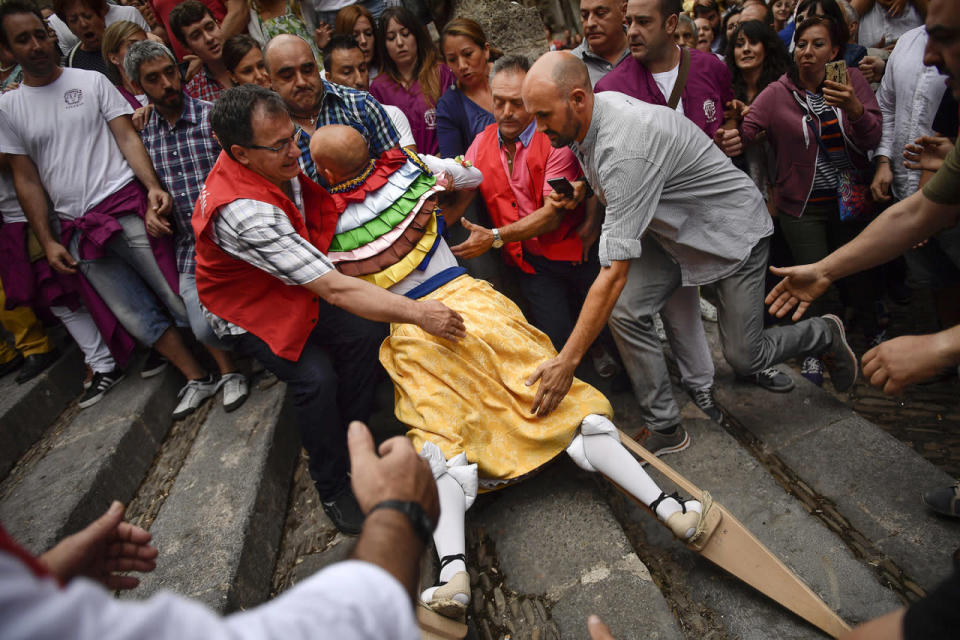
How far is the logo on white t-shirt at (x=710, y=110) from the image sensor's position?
11.8 ft

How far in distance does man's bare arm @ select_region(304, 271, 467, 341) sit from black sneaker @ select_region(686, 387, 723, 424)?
1757 millimetres

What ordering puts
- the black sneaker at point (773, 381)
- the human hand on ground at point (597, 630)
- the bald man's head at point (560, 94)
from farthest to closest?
the black sneaker at point (773, 381) < the bald man's head at point (560, 94) < the human hand on ground at point (597, 630)

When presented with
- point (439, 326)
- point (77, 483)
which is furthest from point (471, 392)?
point (77, 483)

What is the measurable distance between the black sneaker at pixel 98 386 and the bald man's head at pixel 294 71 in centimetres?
238

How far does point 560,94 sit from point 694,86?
155cm

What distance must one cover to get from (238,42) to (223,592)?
3376 mm

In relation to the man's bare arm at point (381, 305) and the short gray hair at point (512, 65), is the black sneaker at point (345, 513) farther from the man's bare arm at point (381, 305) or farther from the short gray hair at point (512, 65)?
the short gray hair at point (512, 65)

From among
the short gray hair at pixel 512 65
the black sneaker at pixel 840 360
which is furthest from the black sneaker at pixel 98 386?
the black sneaker at pixel 840 360

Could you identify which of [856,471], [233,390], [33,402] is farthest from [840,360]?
[33,402]

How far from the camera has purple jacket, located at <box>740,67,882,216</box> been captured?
3.54 metres

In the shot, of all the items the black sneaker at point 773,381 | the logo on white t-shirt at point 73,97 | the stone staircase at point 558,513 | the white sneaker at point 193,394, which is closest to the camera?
the stone staircase at point 558,513

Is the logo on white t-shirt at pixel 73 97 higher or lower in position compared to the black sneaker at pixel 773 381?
higher

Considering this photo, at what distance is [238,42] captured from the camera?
379 cm

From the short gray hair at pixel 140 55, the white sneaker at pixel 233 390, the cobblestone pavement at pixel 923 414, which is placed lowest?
the cobblestone pavement at pixel 923 414
